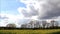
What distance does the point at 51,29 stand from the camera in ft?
149

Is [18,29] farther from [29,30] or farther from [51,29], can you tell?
[51,29]

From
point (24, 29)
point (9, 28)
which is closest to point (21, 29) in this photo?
point (24, 29)

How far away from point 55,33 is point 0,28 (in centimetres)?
1757

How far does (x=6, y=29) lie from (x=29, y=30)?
7.40m

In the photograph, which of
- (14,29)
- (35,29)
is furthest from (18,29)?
(35,29)

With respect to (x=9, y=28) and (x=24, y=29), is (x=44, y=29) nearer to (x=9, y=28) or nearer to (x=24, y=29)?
(x=24, y=29)

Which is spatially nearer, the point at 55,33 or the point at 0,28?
the point at 55,33

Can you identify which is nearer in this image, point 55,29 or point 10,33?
point 10,33

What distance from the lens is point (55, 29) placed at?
46594 millimetres

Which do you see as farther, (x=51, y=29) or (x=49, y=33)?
(x=51, y=29)

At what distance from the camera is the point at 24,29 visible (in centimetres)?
4500

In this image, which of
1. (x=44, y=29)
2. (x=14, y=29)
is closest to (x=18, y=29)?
(x=14, y=29)

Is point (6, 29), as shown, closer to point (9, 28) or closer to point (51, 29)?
point (9, 28)

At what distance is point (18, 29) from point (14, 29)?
1.38 meters
